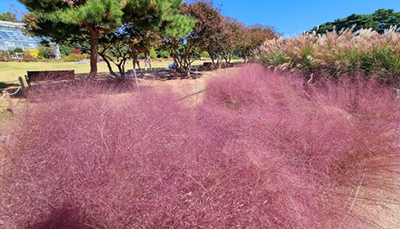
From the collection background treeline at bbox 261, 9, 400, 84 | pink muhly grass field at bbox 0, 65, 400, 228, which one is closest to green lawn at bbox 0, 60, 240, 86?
pink muhly grass field at bbox 0, 65, 400, 228

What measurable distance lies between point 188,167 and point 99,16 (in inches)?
217

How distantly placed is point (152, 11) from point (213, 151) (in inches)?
246

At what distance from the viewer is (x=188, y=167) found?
1184 millimetres

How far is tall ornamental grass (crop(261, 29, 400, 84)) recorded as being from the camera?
3041mm

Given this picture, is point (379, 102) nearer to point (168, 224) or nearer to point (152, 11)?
point (168, 224)

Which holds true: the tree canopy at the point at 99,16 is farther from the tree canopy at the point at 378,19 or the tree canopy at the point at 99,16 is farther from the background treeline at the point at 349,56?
the tree canopy at the point at 378,19

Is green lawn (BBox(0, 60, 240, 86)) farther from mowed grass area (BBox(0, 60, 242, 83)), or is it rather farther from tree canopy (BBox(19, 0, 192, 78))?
tree canopy (BBox(19, 0, 192, 78))

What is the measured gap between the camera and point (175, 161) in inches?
46.9

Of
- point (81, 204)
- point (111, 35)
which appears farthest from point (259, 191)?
Result: point (111, 35)

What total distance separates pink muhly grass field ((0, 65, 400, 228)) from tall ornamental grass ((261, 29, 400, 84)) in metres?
1.79

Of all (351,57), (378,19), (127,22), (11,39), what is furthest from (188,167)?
(378,19)

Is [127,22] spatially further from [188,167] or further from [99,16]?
[188,167]

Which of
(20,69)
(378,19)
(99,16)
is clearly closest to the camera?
(99,16)

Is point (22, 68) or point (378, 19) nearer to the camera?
point (22, 68)
